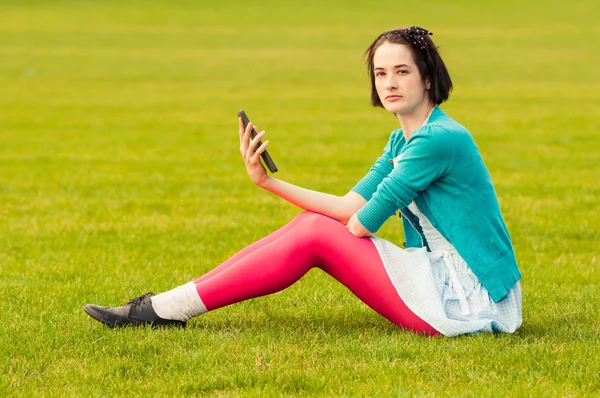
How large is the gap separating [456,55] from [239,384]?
97.2 feet

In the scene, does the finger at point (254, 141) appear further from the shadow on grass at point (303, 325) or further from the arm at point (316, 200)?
the shadow on grass at point (303, 325)

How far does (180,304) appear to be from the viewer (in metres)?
5.41

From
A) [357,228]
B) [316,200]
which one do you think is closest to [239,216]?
[316,200]

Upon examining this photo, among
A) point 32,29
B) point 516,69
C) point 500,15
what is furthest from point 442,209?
point 500,15

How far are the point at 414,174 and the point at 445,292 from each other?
24.3 inches

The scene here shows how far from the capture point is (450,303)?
5.25 meters

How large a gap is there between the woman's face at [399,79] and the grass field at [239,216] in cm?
121

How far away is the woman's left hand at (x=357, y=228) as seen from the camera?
5.21 metres

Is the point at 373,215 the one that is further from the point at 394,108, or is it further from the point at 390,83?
the point at 390,83

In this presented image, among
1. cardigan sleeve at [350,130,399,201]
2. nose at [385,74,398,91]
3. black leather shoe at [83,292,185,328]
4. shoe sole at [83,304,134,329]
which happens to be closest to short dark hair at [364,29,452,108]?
nose at [385,74,398,91]

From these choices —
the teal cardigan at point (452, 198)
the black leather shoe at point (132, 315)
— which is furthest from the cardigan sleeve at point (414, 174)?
Result: the black leather shoe at point (132, 315)

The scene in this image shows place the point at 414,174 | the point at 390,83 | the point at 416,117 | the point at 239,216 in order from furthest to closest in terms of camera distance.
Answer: the point at 239,216 → the point at 416,117 → the point at 390,83 → the point at 414,174

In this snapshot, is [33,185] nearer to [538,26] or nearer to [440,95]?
[440,95]

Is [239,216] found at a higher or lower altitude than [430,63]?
lower
